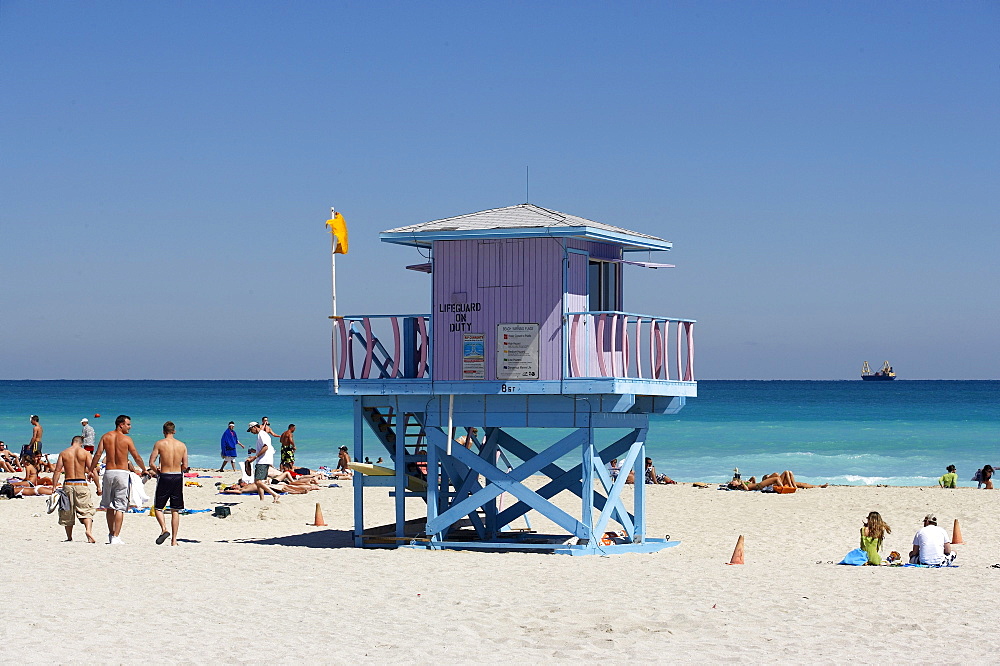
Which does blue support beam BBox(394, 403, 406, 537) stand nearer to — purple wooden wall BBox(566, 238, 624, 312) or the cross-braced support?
the cross-braced support

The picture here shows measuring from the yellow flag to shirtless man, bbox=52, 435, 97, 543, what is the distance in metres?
4.18

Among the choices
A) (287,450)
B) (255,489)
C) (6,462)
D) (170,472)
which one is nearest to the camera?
(170,472)

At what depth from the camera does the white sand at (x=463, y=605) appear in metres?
10.3

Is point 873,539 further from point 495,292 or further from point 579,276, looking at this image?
point 495,292

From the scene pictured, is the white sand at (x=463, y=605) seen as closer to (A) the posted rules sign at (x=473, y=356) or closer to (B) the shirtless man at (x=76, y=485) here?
(B) the shirtless man at (x=76, y=485)

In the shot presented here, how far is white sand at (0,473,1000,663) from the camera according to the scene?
10.3m

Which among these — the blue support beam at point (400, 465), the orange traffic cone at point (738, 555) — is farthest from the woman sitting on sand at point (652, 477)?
the orange traffic cone at point (738, 555)

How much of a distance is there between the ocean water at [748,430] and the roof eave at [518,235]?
8.08 feet

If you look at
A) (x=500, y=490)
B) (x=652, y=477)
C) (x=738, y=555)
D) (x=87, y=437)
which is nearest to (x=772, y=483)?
(x=652, y=477)

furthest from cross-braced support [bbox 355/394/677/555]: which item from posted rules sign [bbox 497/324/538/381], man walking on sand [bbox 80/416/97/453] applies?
man walking on sand [bbox 80/416/97/453]

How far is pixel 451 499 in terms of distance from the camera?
61.5ft

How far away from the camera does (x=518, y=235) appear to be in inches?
635

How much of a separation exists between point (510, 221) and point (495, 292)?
938mm

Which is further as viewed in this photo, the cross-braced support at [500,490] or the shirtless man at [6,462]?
the shirtless man at [6,462]
